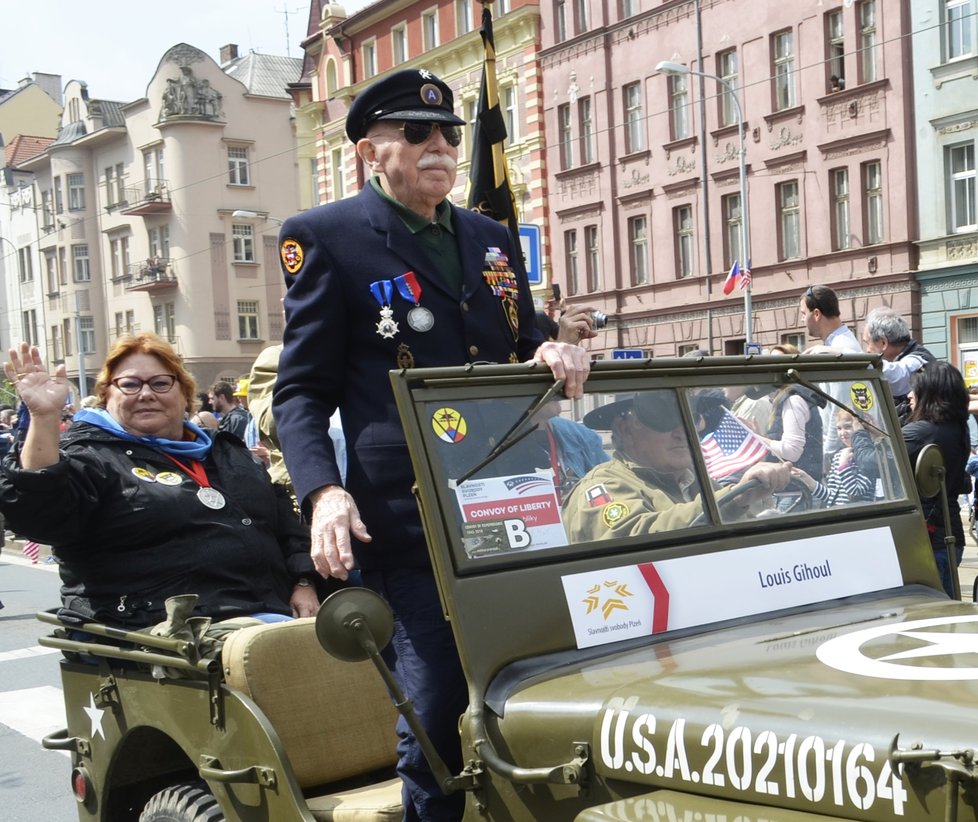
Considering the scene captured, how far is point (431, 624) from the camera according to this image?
2.71 m

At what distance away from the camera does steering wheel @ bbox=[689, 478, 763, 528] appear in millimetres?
2781

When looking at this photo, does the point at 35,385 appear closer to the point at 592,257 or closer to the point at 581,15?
the point at 592,257

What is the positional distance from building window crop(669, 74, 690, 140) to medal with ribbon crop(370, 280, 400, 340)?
89.0 feet

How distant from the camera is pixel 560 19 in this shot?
3253 centimetres

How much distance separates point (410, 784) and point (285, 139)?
4925cm

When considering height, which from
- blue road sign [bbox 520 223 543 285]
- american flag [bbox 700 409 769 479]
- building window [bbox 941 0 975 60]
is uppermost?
building window [bbox 941 0 975 60]

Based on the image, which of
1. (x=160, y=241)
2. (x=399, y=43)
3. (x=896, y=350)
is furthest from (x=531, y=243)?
(x=160, y=241)

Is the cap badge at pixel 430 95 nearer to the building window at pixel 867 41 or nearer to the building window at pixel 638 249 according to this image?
the building window at pixel 867 41

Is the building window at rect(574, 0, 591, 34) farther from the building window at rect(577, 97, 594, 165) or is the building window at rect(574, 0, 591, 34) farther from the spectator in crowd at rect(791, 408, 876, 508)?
the spectator in crowd at rect(791, 408, 876, 508)

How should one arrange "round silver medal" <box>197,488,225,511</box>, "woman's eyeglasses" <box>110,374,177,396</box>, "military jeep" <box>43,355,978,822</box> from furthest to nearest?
1. "woman's eyeglasses" <box>110,374,177,396</box>
2. "round silver medal" <box>197,488,225,511</box>
3. "military jeep" <box>43,355,978,822</box>

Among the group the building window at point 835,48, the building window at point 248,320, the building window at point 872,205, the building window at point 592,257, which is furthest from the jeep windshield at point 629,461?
the building window at point 248,320

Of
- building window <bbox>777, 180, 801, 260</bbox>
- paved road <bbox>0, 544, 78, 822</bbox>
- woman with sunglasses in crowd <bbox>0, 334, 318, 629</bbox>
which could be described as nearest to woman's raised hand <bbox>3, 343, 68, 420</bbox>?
woman with sunglasses in crowd <bbox>0, 334, 318, 629</bbox>

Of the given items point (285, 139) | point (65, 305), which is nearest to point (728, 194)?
point (285, 139)

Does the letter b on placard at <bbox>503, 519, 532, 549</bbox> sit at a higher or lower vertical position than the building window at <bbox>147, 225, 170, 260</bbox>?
lower
